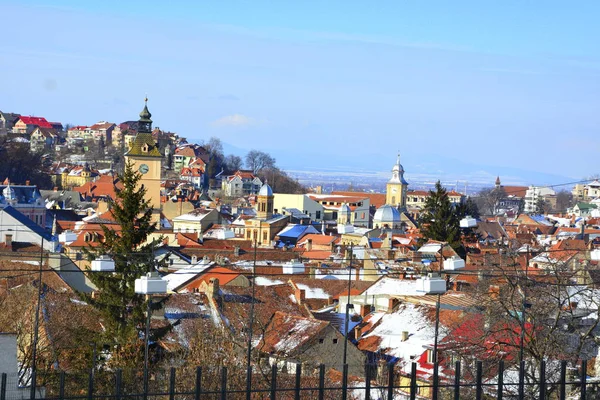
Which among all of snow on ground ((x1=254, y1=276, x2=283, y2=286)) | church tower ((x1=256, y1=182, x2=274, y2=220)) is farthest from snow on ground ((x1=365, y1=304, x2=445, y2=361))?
church tower ((x1=256, y1=182, x2=274, y2=220))

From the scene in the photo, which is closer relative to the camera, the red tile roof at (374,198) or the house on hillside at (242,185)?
the red tile roof at (374,198)

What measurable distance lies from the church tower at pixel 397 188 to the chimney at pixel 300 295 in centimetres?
9076

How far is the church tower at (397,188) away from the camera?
410 ft

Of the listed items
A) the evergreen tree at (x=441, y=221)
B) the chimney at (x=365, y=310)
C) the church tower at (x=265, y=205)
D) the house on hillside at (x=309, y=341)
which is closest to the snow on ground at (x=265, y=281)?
the chimney at (x=365, y=310)

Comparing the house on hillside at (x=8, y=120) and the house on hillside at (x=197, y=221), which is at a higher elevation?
the house on hillside at (x=8, y=120)

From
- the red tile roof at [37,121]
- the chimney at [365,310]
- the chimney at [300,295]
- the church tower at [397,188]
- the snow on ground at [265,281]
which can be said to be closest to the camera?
the chimney at [365,310]

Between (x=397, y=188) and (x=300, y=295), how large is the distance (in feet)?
305

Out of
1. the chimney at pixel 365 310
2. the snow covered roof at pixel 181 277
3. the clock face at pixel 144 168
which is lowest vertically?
the chimney at pixel 365 310

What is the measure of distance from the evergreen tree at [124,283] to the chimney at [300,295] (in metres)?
8.38

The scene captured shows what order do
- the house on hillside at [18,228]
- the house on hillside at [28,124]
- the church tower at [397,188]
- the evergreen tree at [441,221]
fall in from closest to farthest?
the evergreen tree at [441,221], the house on hillside at [18,228], the church tower at [397,188], the house on hillside at [28,124]

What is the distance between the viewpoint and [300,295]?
33.2 meters

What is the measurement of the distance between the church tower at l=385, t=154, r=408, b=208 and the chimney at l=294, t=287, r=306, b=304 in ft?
298

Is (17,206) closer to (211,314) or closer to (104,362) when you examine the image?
(211,314)

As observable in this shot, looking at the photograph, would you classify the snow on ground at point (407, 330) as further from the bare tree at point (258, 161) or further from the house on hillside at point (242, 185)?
the bare tree at point (258, 161)
